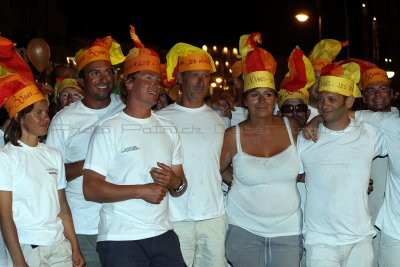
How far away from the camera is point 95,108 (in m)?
5.50

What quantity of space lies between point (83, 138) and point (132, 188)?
1.16m

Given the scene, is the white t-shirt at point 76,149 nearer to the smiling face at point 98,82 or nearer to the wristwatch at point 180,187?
→ the smiling face at point 98,82

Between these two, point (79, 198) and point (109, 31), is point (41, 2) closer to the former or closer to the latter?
point (109, 31)

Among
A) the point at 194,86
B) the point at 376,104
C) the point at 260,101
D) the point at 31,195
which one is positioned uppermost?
the point at 194,86

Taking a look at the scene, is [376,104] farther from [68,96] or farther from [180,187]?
[68,96]

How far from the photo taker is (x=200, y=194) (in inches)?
212

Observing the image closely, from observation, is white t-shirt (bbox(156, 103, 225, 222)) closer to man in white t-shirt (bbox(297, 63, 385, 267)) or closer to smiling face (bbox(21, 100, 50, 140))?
man in white t-shirt (bbox(297, 63, 385, 267))

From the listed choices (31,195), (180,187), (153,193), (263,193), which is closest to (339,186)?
(263,193)

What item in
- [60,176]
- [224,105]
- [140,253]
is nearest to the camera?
[140,253]

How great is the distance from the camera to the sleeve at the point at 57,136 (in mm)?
5301

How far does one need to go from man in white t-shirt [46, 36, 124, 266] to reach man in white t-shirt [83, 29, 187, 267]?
72 cm

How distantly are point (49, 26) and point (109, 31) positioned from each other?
38.3 feet

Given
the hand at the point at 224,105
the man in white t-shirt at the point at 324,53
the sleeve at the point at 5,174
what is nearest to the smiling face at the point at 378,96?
the man in white t-shirt at the point at 324,53

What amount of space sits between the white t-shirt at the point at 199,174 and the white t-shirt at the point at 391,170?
55.0 inches
